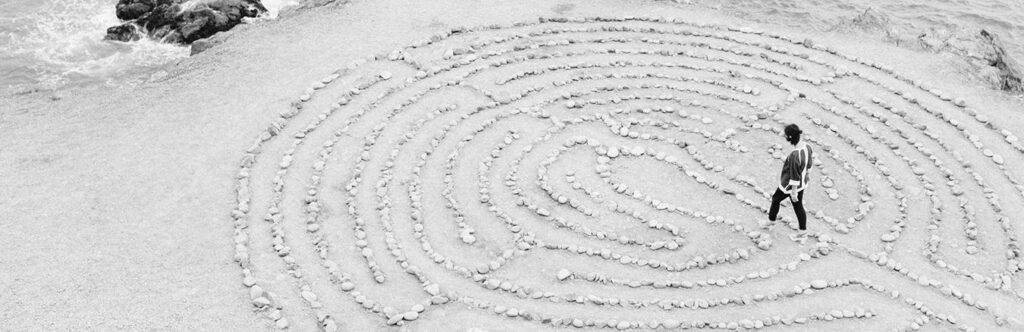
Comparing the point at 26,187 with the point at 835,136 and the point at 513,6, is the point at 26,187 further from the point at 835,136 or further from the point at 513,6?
the point at 835,136

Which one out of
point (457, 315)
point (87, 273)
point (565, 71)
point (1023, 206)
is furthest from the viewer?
point (565, 71)

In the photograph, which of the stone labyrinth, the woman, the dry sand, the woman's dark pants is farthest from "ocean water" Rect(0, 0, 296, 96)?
the woman

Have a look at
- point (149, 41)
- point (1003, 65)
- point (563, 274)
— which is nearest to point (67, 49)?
point (149, 41)

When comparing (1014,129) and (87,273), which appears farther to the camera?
(1014,129)

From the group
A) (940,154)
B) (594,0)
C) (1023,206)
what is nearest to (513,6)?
(594,0)

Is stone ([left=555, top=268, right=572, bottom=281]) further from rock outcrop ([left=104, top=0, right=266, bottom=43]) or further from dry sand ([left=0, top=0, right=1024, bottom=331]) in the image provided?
rock outcrop ([left=104, top=0, right=266, bottom=43])

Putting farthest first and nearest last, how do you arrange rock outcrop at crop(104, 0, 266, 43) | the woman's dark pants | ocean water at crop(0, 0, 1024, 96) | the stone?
rock outcrop at crop(104, 0, 266, 43) → ocean water at crop(0, 0, 1024, 96) → the woman's dark pants → the stone

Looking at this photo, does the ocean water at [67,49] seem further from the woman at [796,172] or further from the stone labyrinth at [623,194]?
the woman at [796,172]
